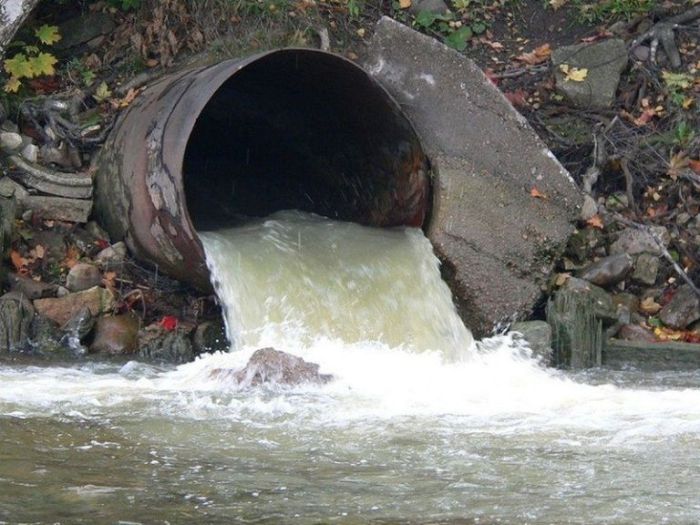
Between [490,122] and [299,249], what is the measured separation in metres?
1.52

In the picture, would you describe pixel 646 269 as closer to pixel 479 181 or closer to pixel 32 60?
pixel 479 181

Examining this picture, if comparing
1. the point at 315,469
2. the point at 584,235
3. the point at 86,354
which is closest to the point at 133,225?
the point at 86,354

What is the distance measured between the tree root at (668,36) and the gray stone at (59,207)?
14.2 ft

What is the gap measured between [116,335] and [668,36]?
4.91 metres

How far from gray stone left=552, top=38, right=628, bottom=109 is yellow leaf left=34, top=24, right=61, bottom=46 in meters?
3.59

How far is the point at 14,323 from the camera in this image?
273 inches

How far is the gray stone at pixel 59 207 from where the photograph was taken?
7629mm

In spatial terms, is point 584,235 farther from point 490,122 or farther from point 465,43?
point 465,43

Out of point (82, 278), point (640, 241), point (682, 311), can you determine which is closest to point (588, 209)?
point (640, 241)

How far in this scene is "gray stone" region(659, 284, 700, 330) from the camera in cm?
772

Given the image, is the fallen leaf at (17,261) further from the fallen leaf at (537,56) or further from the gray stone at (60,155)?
the fallen leaf at (537,56)

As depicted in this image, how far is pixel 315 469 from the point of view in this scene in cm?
425

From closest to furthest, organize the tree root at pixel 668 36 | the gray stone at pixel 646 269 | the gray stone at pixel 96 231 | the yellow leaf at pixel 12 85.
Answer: the gray stone at pixel 96 231, the gray stone at pixel 646 269, the yellow leaf at pixel 12 85, the tree root at pixel 668 36

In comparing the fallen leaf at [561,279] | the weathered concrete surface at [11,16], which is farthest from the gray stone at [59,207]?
the fallen leaf at [561,279]
